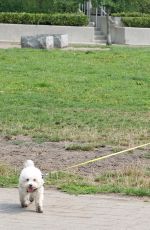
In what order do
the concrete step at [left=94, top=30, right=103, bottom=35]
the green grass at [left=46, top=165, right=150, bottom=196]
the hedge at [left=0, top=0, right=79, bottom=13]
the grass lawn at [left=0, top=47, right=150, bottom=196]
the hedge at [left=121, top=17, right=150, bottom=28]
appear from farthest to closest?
the concrete step at [left=94, top=30, right=103, bottom=35] < the hedge at [left=0, top=0, right=79, bottom=13] < the hedge at [left=121, top=17, right=150, bottom=28] < the grass lawn at [left=0, top=47, right=150, bottom=196] < the green grass at [left=46, top=165, right=150, bottom=196]

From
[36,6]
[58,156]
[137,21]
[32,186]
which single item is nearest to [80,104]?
[58,156]

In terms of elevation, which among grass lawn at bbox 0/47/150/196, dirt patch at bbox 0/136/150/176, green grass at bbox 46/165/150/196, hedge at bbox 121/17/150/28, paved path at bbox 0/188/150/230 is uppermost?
hedge at bbox 121/17/150/28

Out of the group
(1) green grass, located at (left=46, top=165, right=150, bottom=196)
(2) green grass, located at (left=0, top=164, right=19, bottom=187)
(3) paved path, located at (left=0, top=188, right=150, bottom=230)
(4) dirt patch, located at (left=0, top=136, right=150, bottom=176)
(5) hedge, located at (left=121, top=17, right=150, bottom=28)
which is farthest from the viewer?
(5) hedge, located at (left=121, top=17, right=150, bottom=28)

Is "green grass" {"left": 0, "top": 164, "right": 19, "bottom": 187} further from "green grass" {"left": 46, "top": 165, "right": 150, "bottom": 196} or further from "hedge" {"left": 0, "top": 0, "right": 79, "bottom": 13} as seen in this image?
"hedge" {"left": 0, "top": 0, "right": 79, "bottom": 13}

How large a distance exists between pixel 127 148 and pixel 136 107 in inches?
193

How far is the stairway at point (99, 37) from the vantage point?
140ft

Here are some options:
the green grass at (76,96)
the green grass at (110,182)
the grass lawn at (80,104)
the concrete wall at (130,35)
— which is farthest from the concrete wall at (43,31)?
the green grass at (110,182)

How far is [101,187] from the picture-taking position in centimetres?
985

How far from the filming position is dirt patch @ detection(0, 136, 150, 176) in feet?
36.4

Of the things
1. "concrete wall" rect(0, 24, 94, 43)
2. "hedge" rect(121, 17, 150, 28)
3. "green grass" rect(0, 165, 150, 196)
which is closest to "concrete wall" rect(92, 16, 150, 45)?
"hedge" rect(121, 17, 150, 28)

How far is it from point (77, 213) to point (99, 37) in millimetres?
35634

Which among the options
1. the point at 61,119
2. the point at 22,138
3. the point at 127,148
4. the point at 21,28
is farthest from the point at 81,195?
the point at 21,28

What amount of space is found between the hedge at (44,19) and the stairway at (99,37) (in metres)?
1.22

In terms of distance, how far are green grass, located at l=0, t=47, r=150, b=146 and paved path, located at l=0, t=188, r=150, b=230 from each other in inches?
139
